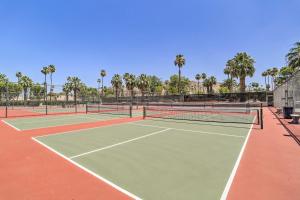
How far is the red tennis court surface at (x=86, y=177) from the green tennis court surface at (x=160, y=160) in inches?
15.0

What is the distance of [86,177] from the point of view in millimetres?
5730

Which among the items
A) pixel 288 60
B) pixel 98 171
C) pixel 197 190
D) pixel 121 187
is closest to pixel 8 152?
pixel 98 171

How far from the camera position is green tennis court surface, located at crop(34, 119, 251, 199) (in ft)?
16.3

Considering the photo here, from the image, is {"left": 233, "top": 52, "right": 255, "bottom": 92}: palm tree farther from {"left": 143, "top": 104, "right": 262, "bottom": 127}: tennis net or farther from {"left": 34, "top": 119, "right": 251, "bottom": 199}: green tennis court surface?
{"left": 34, "top": 119, "right": 251, "bottom": 199}: green tennis court surface

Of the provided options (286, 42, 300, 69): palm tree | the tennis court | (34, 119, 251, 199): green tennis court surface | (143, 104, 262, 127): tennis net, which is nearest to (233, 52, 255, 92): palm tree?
(286, 42, 300, 69): palm tree

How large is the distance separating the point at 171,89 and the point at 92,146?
315 feet

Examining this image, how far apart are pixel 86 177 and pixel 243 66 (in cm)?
5643

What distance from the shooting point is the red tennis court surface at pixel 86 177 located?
4742mm

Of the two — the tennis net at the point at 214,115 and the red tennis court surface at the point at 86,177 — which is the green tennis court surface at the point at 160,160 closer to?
the red tennis court surface at the point at 86,177

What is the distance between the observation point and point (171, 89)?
104188 mm

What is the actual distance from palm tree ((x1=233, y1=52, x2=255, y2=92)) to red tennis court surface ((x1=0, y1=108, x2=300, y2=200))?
50.8m

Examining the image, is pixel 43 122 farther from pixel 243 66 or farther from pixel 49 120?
pixel 243 66

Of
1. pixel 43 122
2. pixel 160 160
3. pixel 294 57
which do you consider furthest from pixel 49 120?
pixel 294 57

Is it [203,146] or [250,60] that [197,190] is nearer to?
[203,146]
